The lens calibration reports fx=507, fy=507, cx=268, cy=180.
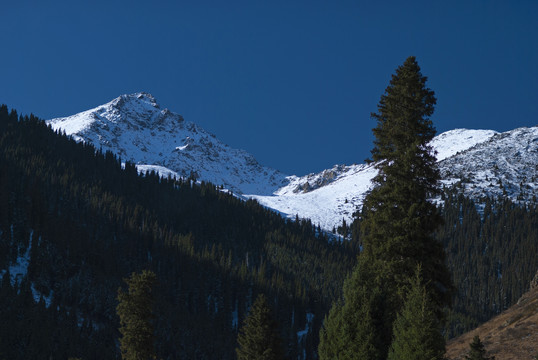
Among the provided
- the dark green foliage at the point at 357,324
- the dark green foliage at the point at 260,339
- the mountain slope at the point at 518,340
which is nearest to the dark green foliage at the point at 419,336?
the dark green foliage at the point at 357,324

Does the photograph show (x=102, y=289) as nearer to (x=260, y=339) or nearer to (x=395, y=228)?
(x=260, y=339)

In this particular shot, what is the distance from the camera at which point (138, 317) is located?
1642 inches

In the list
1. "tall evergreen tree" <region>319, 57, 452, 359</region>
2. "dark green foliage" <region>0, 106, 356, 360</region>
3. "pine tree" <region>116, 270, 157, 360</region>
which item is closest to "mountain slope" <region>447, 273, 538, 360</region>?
"tall evergreen tree" <region>319, 57, 452, 359</region>

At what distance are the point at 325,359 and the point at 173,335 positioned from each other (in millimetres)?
121717

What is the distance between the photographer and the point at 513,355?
1586 inches

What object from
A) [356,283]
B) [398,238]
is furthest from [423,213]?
[356,283]

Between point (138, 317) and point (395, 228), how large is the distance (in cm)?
2349

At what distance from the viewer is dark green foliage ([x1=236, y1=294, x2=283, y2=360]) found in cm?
4328

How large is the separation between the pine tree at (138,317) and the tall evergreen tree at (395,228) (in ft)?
63.2

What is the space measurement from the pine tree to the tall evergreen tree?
19254 mm

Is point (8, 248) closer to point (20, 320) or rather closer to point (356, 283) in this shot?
point (20, 320)

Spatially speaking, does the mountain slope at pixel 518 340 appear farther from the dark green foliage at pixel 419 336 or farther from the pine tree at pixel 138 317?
the pine tree at pixel 138 317

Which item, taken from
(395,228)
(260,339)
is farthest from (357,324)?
(260,339)

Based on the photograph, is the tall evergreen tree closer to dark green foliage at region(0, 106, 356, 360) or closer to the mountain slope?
the mountain slope
